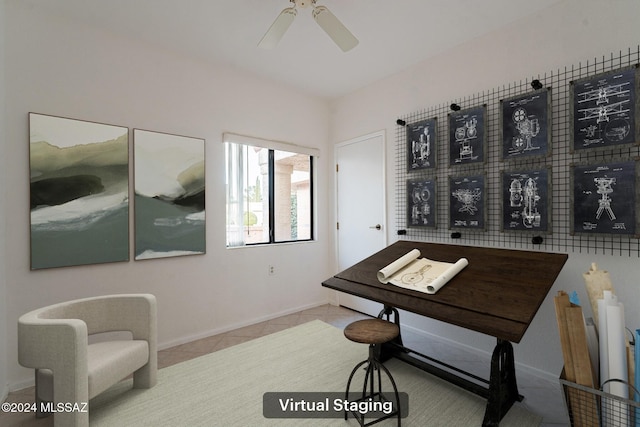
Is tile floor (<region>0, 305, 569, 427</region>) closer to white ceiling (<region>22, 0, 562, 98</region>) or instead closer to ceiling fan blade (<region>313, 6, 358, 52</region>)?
ceiling fan blade (<region>313, 6, 358, 52</region>)

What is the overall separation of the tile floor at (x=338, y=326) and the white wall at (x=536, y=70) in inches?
6.6

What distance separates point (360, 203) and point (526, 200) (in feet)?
6.27

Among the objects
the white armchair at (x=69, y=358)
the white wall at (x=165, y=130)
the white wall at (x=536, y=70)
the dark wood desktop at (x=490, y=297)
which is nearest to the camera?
the dark wood desktop at (x=490, y=297)

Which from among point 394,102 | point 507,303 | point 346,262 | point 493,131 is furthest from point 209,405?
point 394,102

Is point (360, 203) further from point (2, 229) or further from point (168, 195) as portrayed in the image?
point (2, 229)

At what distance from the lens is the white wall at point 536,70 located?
2020 millimetres

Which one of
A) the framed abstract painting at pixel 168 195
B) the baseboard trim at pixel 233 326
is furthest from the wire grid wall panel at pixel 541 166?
the framed abstract painting at pixel 168 195

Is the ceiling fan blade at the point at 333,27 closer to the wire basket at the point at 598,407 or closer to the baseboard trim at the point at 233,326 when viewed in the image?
the wire basket at the point at 598,407

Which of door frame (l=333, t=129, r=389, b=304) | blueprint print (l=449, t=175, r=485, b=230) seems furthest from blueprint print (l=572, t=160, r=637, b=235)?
door frame (l=333, t=129, r=389, b=304)

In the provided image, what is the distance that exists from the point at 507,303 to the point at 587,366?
→ 0.43 metres

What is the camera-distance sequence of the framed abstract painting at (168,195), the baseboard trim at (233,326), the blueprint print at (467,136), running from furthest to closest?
the baseboard trim at (233,326)
the framed abstract painting at (168,195)
the blueprint print at (467,136)

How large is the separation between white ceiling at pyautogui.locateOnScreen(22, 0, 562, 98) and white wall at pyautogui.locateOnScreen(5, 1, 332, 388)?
207 mm

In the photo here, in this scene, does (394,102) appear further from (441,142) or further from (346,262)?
(346,262)

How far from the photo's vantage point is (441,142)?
9.87ft
